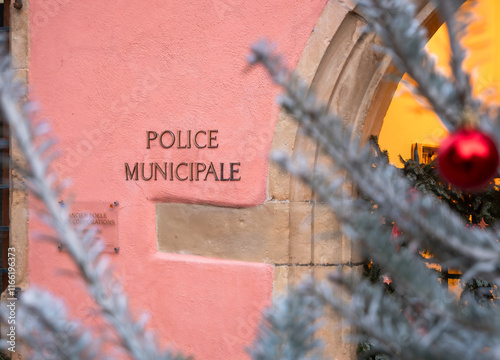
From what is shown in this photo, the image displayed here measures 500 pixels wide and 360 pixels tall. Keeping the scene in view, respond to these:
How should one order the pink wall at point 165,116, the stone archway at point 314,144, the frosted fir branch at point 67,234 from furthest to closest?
the pink wall at point 165,116 < the stone archway at point 314,144 < the frosted fir branch at point 67,234

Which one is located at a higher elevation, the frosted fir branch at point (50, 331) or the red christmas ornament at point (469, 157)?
the red christmas ornament at point (469, 157)

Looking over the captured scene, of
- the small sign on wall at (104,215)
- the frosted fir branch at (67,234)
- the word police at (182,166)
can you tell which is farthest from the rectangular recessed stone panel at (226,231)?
the frosted fir branch at (67,234)

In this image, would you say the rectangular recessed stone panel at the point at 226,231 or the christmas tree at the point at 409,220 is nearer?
the christmas tree at the point at 409,220

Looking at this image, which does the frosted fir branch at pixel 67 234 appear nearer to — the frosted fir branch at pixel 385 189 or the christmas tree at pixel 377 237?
the christmas tree at pixel 377 237

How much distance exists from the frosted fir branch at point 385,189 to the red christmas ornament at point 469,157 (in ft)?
0.14

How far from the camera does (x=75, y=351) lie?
441 mm

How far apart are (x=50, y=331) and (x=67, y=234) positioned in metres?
0.08

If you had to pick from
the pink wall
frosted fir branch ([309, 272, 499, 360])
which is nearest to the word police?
the pink wall

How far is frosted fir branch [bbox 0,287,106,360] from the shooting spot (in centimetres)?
44

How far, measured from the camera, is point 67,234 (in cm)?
44

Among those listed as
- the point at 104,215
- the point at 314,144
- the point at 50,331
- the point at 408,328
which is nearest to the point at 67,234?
the point at 50,331

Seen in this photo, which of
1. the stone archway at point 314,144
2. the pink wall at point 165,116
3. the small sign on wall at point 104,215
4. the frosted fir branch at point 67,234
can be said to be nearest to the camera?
the frosted fir branch at point 67,234

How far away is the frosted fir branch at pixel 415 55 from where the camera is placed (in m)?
0.45

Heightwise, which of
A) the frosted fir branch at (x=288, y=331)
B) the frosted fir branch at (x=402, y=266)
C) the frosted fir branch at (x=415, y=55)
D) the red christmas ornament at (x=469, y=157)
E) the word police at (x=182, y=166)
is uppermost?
the word police at (x=182, y=166)
